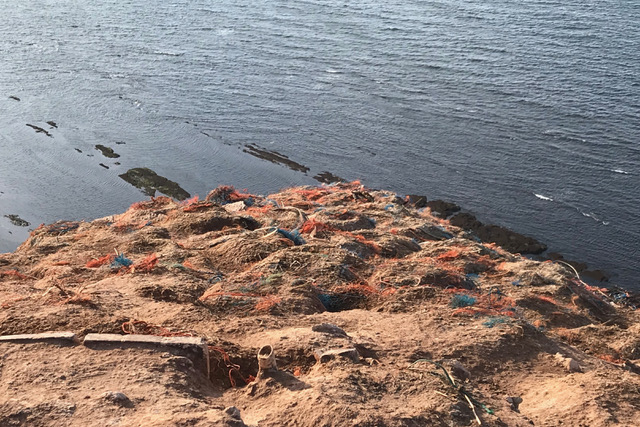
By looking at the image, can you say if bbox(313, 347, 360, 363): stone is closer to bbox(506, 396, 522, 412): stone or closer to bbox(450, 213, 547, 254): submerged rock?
bbox(506, 396, 522, 412): stone

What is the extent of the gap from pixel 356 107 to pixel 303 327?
1552cm

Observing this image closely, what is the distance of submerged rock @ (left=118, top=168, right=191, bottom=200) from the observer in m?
18.0

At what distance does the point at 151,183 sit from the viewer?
18.4 meters

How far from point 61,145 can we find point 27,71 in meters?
7.38

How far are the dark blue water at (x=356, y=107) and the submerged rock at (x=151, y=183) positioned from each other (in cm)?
34

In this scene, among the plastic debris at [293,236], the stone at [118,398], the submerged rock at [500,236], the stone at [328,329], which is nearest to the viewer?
the stone at [118,398]

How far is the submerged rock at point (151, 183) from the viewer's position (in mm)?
17953

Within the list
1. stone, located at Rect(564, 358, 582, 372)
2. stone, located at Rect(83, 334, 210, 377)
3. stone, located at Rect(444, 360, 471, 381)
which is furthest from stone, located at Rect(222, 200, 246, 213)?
stone, located at Rect(564, 358, 582, 372)

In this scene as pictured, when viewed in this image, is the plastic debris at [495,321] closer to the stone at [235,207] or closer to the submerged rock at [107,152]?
the stone at [235,207]

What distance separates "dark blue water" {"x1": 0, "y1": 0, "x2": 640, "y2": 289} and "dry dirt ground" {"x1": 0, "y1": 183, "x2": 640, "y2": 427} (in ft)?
17.8

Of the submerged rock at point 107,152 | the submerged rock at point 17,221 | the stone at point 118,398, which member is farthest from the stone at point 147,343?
the submerged rock at point 107,152

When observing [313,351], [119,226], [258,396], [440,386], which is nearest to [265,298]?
[313,351]

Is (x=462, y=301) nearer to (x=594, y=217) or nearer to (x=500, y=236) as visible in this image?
(x=500, y=236)

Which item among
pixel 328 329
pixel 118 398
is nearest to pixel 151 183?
pixel 328 329
